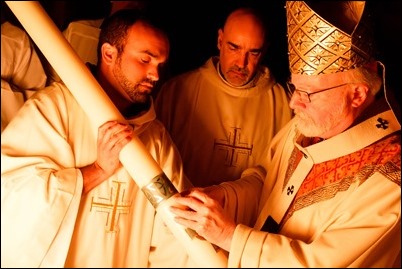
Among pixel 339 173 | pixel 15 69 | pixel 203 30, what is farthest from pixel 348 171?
pixel 203 30

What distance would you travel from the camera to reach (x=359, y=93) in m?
2.11

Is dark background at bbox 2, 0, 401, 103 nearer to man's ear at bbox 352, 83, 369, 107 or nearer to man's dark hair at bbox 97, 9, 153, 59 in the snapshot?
man's dark hair at bbox 97, 9, 153, 59

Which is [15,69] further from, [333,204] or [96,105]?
[333,204]

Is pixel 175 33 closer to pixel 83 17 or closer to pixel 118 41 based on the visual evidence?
pixel 83 17

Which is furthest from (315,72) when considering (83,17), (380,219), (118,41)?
(83,17)

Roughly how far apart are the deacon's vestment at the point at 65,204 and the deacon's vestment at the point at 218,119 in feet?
1.85

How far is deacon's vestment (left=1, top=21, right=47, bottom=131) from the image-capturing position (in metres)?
1.84

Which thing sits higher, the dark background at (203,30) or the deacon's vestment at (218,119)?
the dark background at (203,30)

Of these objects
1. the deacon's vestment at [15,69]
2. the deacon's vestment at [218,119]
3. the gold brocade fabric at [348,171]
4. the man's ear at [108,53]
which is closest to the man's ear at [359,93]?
the gold brocade fabric at [348,171]

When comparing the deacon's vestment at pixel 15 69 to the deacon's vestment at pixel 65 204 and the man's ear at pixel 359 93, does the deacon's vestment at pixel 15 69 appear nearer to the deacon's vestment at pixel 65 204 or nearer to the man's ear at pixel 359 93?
the deacon's vestment at pixel 65 204

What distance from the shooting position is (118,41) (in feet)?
6.97

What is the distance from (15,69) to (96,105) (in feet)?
1.37

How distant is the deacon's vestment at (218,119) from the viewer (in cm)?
267

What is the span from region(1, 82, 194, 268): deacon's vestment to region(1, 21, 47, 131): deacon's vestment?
0.15ft
